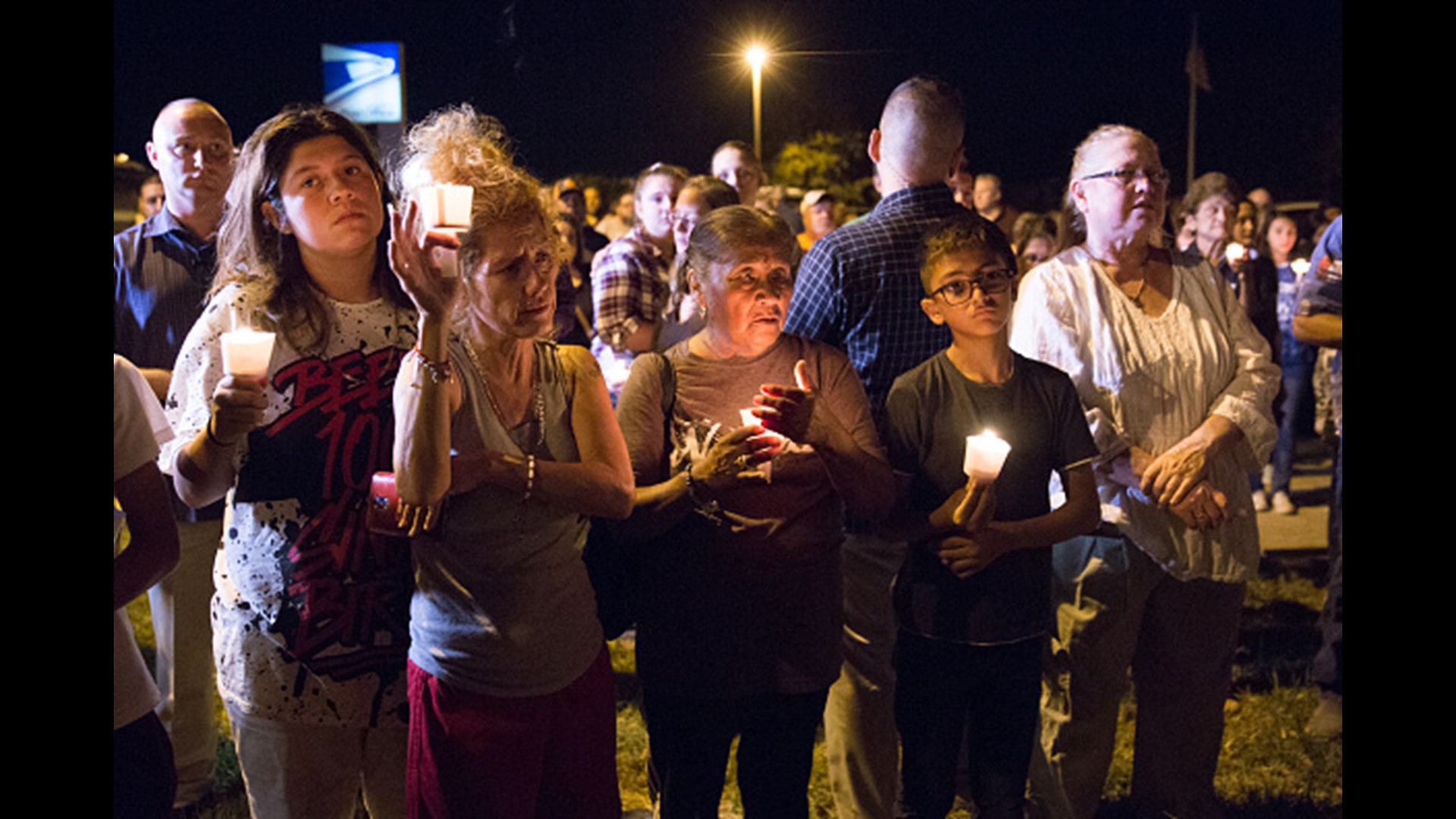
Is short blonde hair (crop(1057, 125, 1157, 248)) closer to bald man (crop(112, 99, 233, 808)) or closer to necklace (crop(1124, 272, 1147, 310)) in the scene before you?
necklace (crop(1124, 272, 1147, 310))

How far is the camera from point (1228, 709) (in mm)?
5176

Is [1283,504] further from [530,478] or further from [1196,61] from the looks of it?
[1196,61]

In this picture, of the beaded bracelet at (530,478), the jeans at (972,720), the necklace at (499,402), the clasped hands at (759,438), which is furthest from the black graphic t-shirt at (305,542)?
the jeans at (972,720)

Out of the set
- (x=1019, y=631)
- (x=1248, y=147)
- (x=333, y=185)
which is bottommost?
(x=1019, y=631)

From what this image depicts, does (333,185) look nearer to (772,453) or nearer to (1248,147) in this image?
(772,453)

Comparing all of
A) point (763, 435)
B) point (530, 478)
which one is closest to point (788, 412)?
point (763, 435)

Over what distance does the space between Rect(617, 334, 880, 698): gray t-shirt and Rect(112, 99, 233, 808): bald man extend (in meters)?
1.91

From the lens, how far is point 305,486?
2623mm

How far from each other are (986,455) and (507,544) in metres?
1.25

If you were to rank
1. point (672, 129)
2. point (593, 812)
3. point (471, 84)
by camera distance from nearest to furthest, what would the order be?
point (593, 812) < point (471, 84) < point (672, 129)

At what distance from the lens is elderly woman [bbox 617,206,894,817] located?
2980mm

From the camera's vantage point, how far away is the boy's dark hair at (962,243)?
3.34 m

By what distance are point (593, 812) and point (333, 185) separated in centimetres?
154

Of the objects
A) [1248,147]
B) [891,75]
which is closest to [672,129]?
[891,75]
